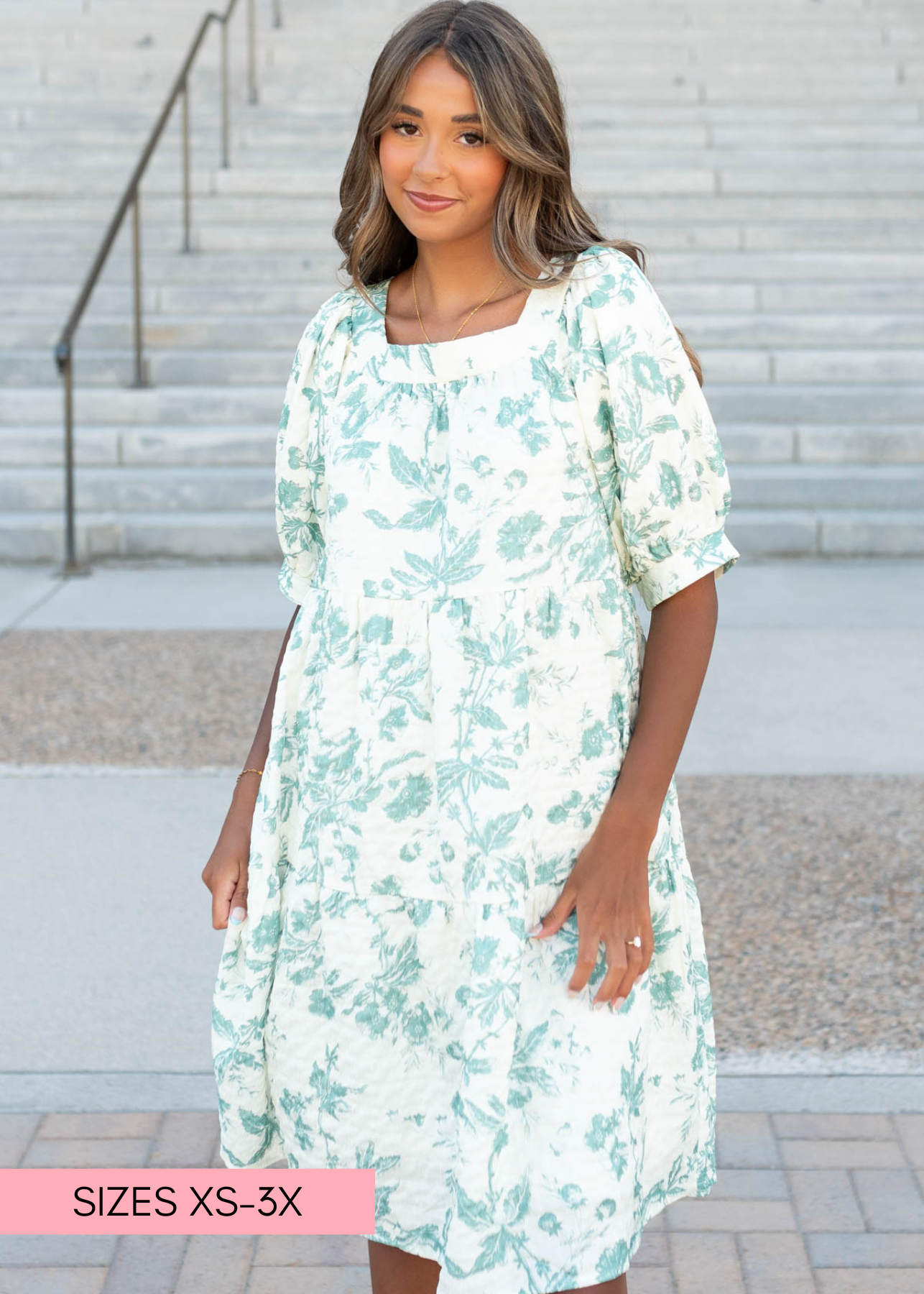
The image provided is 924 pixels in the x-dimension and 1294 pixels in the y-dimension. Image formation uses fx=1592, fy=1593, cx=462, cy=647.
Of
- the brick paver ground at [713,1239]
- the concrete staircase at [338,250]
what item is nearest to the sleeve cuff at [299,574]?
the brick paver ground at [713,1239]

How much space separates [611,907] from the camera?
1632 mm

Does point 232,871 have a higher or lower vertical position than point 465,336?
lower

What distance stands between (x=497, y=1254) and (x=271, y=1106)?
1.18 ft

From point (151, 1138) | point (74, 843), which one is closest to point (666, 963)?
point (151, 1138)

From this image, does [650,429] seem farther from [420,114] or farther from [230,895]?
[230,895]

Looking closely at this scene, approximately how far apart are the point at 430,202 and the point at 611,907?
76cm

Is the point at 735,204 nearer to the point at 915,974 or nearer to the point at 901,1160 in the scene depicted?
the point at 915,974

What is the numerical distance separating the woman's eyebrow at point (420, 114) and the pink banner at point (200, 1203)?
1.14 meters

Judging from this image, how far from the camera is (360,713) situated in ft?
5.54

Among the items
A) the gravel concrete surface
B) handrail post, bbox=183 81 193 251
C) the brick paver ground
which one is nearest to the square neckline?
the brick paver ground

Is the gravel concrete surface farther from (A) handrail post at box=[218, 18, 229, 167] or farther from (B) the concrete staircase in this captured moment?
(A) handrail post at box=[218, 18, 229, 167]

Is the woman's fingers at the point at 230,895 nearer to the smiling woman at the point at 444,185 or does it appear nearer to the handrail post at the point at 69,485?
the smiling woman at the point at 444,185

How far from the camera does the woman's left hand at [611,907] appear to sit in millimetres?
1622

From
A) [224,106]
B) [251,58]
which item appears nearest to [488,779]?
[224,106]
